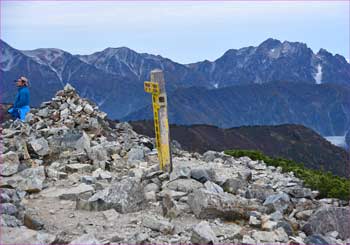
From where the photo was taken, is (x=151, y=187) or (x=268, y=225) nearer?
(x=268, y=225)

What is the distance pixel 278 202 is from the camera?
9992mm

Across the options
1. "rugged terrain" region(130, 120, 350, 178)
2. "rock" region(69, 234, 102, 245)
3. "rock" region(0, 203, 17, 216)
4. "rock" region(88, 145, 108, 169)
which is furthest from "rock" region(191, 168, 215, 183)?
"rugged terrain" region(130, 120, 350, 178)

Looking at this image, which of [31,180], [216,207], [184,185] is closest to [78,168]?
[31,180]

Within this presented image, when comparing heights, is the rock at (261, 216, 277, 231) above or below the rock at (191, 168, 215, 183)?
below

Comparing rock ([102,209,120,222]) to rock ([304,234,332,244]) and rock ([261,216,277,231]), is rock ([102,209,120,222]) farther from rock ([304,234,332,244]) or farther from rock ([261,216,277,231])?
rock ([304,234,332,244])

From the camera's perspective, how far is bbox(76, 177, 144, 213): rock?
9.49 m

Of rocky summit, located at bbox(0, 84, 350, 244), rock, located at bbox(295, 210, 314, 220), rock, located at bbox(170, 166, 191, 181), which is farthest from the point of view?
rock, located at bbox(170, 166, 191, 181)

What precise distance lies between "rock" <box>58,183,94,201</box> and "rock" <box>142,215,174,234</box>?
2.00m

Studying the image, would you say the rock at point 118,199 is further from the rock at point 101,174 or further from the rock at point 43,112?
the rock at point 43,112

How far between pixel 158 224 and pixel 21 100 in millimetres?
10034

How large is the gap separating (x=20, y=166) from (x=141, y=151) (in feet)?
12.0

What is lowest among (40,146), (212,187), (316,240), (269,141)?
(269,141)

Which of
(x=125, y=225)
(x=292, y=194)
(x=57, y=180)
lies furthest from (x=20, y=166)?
(x=292, y=194)

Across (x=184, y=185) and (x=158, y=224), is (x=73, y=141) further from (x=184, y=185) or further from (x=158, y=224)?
(x=158, y=224)
